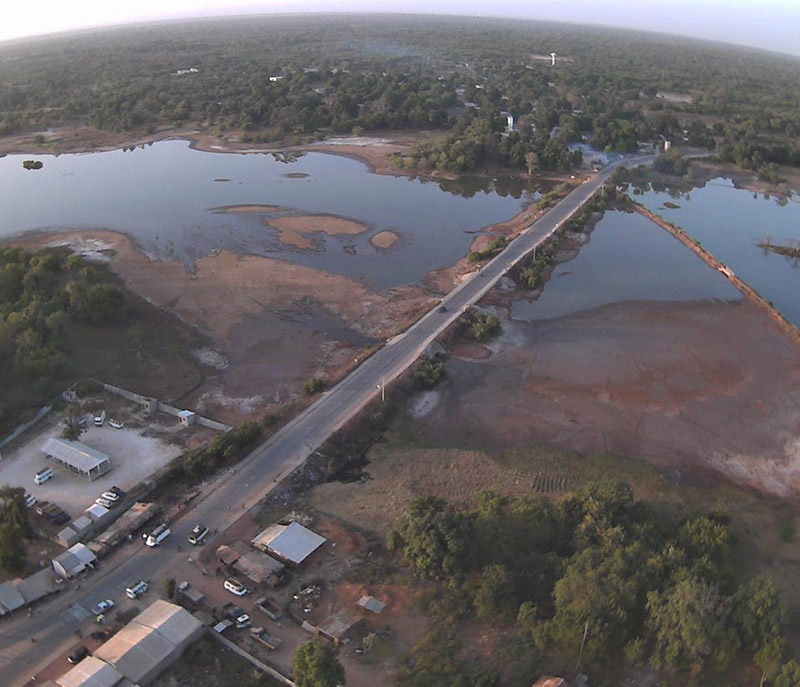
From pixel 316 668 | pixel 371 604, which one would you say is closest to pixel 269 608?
pixel 371 604

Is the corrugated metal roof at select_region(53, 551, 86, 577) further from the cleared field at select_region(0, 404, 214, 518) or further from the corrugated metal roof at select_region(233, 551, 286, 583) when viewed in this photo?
the corrugated metal roof at select_region(233, 551, 286, 583)

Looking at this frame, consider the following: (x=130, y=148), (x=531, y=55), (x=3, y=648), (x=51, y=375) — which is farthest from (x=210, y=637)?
(x=531, y=55)

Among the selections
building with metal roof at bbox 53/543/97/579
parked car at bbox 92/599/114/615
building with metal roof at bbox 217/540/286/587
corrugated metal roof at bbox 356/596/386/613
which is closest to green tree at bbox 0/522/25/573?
building with metal roof at bbox 53/543/97/579

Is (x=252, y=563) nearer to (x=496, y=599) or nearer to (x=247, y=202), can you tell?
(x=496, y=599)

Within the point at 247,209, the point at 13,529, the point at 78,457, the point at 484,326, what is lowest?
the point at 78,457

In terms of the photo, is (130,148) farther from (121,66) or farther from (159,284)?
(121,66)

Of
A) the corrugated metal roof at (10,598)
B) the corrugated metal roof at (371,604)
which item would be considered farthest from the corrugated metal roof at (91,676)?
the corrugated metal roof at (371,604)

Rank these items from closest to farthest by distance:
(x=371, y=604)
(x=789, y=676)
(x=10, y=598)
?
(x=789, y=676) → (x=10, y=598) → (x=371, y=604)
